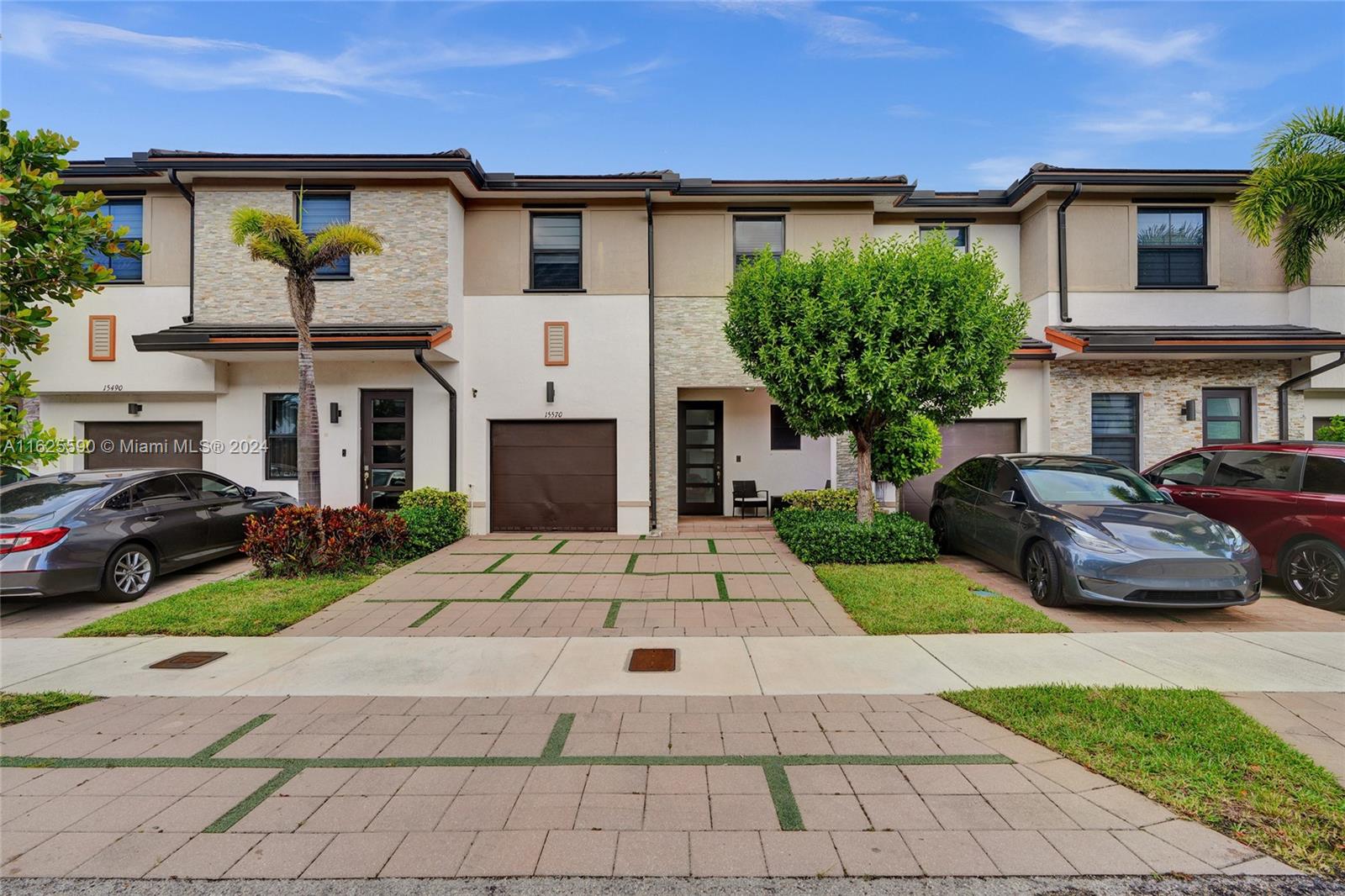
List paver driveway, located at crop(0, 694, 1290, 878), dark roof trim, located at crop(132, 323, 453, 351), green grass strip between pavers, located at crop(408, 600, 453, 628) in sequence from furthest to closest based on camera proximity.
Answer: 1. dark roof trim, located at crop(132, 323, 453, 351)
2. green grass strip between pavers, located at crop(408, 600, 453, 628)
3. paver driveway, located at crop(0, 694, 1290, 878)

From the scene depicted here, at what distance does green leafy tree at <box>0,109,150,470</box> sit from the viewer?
12.9 ft

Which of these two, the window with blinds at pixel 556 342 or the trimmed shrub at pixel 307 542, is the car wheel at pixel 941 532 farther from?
the trimmed shrub at pixel 307 542

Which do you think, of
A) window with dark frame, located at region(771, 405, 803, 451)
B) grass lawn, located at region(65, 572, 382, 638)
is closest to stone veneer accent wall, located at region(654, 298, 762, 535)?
window with dark frame, located at region(771, 405, 803, 451)

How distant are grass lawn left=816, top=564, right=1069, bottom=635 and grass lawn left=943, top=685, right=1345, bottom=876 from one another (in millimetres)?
1490

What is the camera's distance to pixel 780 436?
14.1 metres

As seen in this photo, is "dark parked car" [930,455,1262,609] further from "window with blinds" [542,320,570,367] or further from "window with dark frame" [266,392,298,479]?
"window with dark frame" [266,392,298,479]

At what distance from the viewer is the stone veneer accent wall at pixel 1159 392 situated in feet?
38.5

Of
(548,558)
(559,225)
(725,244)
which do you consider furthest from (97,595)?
(725,244)

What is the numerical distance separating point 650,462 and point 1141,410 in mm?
9765

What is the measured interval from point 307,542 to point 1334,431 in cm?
1688

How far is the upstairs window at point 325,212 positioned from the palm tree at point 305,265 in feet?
8.74

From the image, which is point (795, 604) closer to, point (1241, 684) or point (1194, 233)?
point (1241, 684)

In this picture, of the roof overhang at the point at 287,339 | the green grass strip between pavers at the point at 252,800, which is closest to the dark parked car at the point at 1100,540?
the green grass strip between pavers at the point at 252,800

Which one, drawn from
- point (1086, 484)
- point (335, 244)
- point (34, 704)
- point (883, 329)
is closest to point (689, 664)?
point (34, 704)
